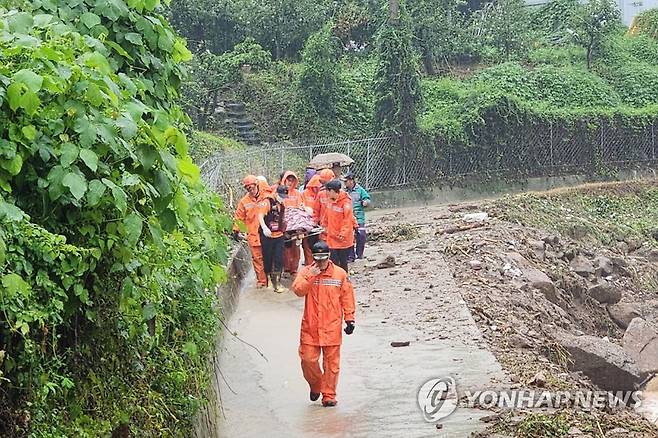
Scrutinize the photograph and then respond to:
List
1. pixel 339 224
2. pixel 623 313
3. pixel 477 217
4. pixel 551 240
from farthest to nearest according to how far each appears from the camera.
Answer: pixel 477 217
pixel 551 240
pixel 623 313
pixel 339 224

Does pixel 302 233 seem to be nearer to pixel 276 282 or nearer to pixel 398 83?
pixel 276 282

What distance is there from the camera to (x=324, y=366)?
27.1ft

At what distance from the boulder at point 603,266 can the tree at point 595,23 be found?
1735 centimetres

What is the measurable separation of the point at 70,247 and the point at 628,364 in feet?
27.1

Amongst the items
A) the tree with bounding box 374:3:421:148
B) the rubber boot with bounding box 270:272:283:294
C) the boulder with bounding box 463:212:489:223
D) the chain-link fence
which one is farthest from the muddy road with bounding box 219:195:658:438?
the tree with bounding box 374:3:421:148

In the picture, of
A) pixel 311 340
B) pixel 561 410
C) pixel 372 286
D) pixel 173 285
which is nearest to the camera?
pixel 173 285

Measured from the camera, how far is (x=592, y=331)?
14.6m

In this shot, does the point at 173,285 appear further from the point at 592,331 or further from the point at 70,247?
the point at 592,331

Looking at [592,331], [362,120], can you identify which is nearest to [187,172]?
[592,331]

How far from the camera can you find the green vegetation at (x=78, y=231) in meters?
3.73

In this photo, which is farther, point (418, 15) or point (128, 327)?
point (418, 15)

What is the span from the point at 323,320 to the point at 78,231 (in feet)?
14.0

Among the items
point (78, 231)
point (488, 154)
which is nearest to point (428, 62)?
point (488, 154)

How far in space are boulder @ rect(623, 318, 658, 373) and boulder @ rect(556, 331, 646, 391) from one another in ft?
2.40
